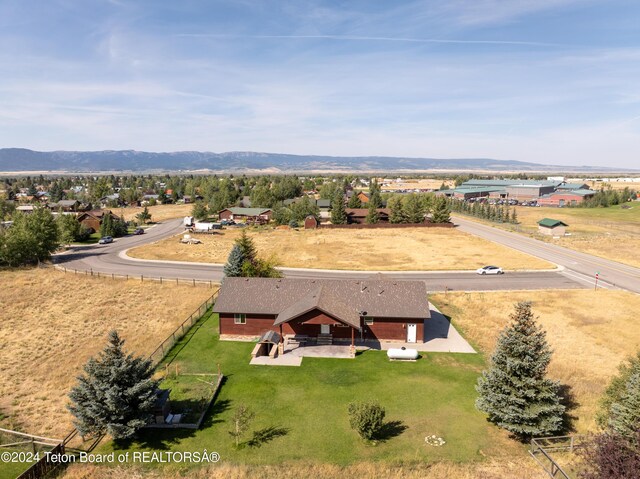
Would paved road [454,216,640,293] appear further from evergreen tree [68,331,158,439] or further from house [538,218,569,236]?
evergreen tree [68,331,158,439]

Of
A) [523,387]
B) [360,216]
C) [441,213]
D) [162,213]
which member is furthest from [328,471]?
[162,213]

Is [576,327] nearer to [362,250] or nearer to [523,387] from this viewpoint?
[523,387]

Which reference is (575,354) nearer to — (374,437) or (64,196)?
(374,437)

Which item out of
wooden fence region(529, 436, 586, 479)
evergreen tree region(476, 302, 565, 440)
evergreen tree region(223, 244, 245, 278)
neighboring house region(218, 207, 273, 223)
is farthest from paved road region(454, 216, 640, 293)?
neighboring house region(218, 207, 273, 223)

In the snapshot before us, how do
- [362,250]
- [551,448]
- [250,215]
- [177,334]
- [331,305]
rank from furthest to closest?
[250,215] < [362,250] < [177,334] < [331,305] < [551,448]

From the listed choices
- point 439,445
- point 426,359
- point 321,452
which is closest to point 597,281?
point 426,359

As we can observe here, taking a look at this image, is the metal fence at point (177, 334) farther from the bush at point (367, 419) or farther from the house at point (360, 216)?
the house at point (360, 216)
